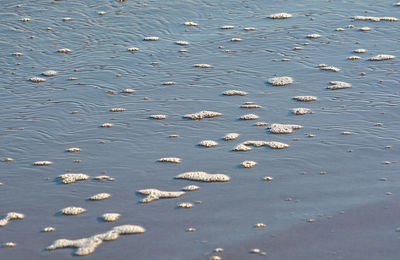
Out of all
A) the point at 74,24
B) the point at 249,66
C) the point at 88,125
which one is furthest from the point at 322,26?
the point at 88,125

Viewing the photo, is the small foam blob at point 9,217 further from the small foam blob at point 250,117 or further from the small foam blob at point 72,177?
the small foam blob at point 250,117

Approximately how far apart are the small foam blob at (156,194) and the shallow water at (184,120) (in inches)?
6.7

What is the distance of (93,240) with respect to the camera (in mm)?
11977

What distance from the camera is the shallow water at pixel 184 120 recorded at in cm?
1277

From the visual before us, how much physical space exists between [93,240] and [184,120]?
5.85 metres

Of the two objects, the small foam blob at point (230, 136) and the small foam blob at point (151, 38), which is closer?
the small foam blob at point (230, 136)

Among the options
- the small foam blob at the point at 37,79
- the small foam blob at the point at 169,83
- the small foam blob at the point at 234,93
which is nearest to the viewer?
the small foam blob at the point at 234,93

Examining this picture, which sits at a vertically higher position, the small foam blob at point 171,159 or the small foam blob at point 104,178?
the small foam blob at point 171,159

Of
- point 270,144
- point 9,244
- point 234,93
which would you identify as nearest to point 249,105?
point 234,93

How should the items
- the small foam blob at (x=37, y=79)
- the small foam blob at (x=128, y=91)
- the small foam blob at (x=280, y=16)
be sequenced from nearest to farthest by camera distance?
the small foam blob at (x=128, y=91) → the small foam blob at (x=37, y=79) → the small foam blob at (x=280, y=16)

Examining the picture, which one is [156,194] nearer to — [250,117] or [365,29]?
[250,117]

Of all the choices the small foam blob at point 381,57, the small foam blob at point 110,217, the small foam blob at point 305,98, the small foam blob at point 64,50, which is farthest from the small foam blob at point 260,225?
the small foam blob at point 64,50

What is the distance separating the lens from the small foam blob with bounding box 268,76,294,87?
19.3 metres

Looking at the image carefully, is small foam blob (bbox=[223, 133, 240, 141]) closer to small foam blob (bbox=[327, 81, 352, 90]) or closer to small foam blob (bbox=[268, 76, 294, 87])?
small foam blob (bbox=[268, 76, 294, 87])
